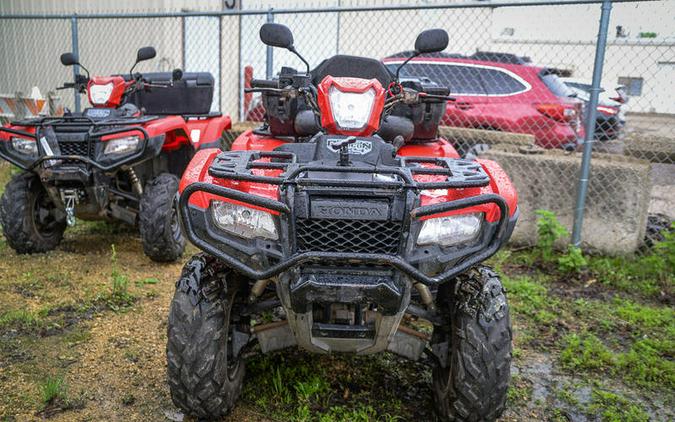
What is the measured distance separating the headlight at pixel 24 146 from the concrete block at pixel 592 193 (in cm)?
398

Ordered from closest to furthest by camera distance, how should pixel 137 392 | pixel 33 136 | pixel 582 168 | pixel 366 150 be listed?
pixel 366 150
pixel 137 392
pixel 33 136
pixel 582 168

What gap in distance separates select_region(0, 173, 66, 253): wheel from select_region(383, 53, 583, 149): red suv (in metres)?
4.97

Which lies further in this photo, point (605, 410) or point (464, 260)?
point (605, 410)

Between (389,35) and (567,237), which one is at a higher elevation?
(389,35)

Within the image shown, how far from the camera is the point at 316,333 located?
2627mm

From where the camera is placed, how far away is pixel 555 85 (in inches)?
344

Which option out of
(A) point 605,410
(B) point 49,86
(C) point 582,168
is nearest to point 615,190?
(C) point 582,168

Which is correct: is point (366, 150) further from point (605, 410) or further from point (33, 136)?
point (33, 136)

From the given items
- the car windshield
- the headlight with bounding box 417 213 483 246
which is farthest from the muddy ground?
the car windshield

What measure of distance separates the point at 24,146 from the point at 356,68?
297 centimetres

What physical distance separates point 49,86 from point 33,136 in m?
7.66

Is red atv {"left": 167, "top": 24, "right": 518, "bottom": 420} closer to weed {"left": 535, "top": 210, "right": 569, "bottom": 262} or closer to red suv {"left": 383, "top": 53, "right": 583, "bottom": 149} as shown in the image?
weed {"left": 535, "top": 210, "right": 569, "bottom": 262}

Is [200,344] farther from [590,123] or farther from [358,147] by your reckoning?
[590,123]

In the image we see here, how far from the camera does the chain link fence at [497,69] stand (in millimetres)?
5590
